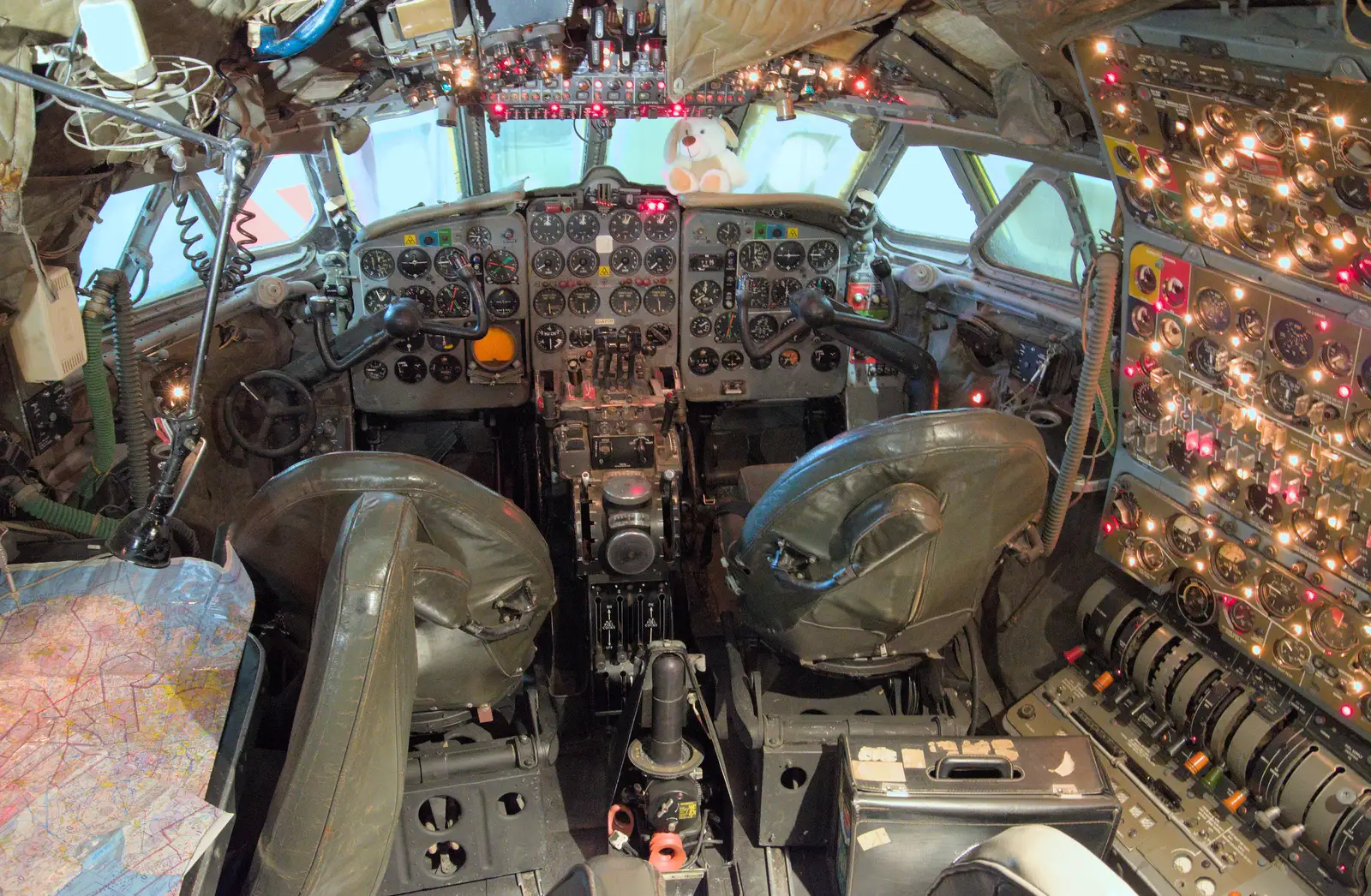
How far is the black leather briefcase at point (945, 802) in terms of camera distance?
3.12m

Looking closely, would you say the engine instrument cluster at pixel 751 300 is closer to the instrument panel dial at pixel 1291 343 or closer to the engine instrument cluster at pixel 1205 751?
the engine instrument cluster at pixel 1205 751

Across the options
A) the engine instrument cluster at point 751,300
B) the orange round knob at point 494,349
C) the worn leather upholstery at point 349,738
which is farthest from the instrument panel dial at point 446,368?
the worn leather upholstery at point 349,738

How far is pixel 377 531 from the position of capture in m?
2.27

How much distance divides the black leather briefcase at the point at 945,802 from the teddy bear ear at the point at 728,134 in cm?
353

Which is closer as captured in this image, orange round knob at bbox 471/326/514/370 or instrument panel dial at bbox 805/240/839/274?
orange round knob at bbox 471/326/514/370

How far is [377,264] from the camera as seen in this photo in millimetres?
5711

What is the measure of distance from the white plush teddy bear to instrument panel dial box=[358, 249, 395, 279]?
1.45m

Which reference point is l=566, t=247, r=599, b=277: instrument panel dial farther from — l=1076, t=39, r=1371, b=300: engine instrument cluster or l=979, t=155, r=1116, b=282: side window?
l=1076, t=39, r=1371, b=300: engine instrument cluster

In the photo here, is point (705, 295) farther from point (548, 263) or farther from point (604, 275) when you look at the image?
point (548, 263)

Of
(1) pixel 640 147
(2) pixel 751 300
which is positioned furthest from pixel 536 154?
(2) pixel 751 300

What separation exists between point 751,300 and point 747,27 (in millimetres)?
2280

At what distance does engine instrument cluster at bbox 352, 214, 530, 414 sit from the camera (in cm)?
571

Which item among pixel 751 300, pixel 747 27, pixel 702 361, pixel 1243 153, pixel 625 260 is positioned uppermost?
pixel 747 27

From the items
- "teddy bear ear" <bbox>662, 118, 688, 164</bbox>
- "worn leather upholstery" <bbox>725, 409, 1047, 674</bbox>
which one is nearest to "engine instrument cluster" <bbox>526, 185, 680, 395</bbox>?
"teddy bear ear" <bbox>662, 118, 688, 164</bbox>
